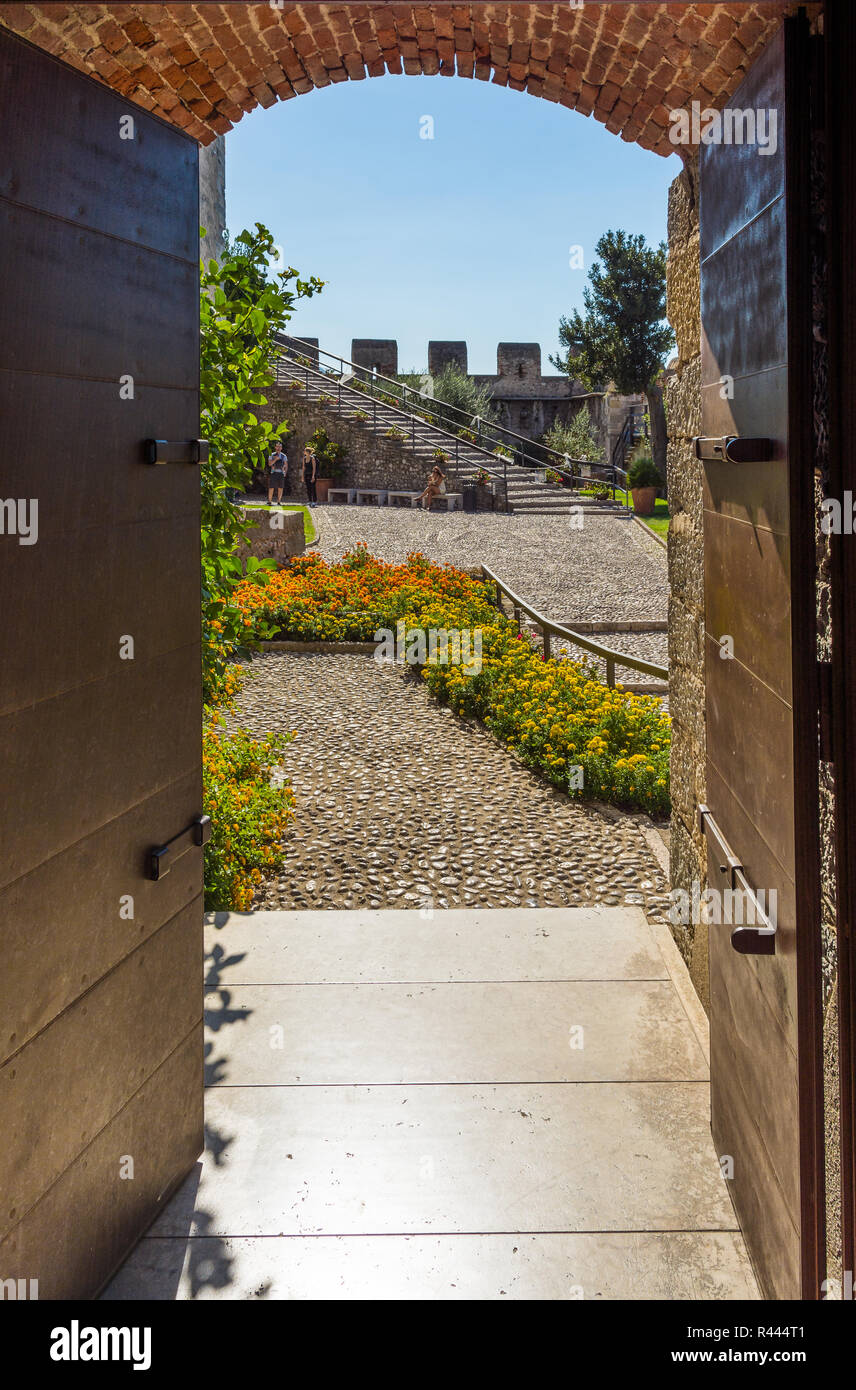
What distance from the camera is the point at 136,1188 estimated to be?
263 centimetres

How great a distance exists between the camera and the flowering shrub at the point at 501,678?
6680 mm

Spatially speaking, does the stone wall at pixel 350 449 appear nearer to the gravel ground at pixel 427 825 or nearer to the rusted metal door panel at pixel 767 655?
the gravel ground at pixel 427 825

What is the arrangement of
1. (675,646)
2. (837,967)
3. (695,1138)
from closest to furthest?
(837,967) < (695,1138) < (675,646)

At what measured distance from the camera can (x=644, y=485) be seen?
20422 mm

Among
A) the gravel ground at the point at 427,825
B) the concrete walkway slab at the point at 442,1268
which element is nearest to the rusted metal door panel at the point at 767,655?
the concrete walkway slab at the point at 442,1268

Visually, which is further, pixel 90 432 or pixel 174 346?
pixel 174 346

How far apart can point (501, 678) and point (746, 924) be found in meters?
6.09

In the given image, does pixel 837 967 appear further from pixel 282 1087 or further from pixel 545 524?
pixel 545 524

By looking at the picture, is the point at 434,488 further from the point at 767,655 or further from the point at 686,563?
the point at 767,655

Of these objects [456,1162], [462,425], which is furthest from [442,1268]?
[462,425]

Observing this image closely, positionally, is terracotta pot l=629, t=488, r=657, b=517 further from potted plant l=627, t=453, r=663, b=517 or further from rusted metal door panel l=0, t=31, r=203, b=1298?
rusted metal door panel l=0, t=31, r=203, b=1298
